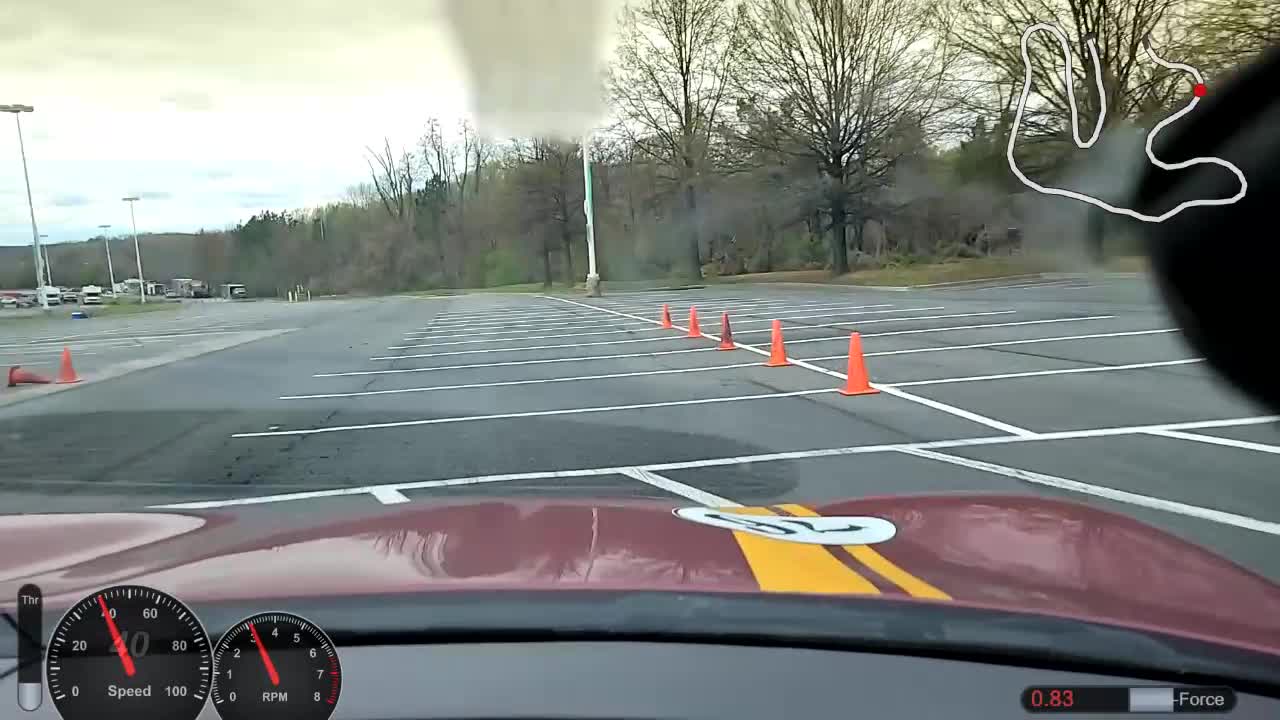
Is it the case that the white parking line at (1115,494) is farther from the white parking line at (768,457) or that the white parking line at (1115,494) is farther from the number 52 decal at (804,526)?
the number 52 decal at (804,526)

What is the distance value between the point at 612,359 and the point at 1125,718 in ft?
40.0

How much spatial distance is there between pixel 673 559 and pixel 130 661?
1188 millimetres

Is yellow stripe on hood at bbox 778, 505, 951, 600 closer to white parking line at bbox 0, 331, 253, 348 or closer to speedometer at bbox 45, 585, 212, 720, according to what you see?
speedometer at bbox 45, 585, 212, 720

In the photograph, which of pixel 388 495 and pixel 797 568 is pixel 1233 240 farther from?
pixel 388 495

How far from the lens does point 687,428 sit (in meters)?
8.23

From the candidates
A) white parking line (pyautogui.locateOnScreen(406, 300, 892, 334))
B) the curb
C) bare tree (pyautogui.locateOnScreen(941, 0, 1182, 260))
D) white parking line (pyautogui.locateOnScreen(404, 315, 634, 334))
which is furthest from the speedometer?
white parking line (pyautogui.locateOnScreen(406, 300, 892, 334))

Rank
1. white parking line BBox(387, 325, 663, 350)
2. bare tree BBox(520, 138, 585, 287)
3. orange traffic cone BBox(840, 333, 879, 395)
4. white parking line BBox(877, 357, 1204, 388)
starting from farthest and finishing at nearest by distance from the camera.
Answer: white parking line BBox(387, 325, 663, 350), bare tree BBox(520, 138, 585, 287), white parking line BBox(877, 357, 1204, 388), orange traffic cone BBox(840, 333, 879, 395)

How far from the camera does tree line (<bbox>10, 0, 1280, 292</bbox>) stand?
34.7 feet

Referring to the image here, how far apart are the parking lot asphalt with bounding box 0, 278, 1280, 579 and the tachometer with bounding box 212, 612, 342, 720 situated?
11.2 ft

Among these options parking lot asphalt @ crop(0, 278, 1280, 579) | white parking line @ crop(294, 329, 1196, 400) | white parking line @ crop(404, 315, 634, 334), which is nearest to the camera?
parking lot asphalt @ crop(0, 278, 1280, 579)

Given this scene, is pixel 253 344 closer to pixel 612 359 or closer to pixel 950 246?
pixel 612 359

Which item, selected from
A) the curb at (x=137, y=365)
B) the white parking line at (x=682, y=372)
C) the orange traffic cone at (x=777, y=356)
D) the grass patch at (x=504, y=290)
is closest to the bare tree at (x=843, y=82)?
the grass patch at (x=504, y=290)

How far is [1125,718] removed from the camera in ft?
5.86

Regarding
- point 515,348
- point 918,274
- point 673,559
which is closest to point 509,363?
point 515,348
